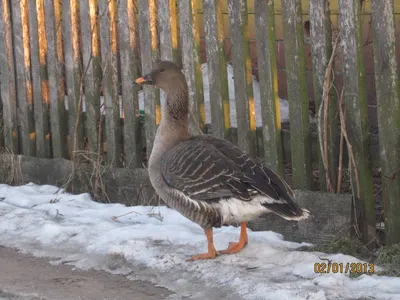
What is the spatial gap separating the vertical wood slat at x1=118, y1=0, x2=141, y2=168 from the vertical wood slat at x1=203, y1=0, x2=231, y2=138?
0.91m

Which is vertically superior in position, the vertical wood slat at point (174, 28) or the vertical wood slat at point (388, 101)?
the vertical wood slat at point (174, 28)

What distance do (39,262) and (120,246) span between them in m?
0.59

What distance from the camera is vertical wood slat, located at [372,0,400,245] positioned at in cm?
526

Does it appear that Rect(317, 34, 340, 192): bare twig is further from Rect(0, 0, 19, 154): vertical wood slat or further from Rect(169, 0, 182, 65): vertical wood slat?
Rect(0, 0, 19, 154): vertical wood slat

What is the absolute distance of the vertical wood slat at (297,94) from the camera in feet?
19.0

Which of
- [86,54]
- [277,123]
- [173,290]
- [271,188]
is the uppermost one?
[86,54]

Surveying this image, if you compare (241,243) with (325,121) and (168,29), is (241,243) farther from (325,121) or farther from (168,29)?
(168,29)

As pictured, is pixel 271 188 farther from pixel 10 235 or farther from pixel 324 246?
pixel 10 235

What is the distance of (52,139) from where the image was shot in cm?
802

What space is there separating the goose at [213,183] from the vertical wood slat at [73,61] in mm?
2035

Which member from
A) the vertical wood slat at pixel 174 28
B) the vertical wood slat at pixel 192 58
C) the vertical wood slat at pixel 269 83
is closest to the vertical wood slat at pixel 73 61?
the vertical wood slat at pixel 174 28

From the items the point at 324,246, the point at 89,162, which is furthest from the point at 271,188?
the point at 89,162

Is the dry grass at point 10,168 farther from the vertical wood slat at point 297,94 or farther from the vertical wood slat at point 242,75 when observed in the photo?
the vertical wood slat at point 297,94

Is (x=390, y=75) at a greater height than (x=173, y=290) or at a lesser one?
greater
